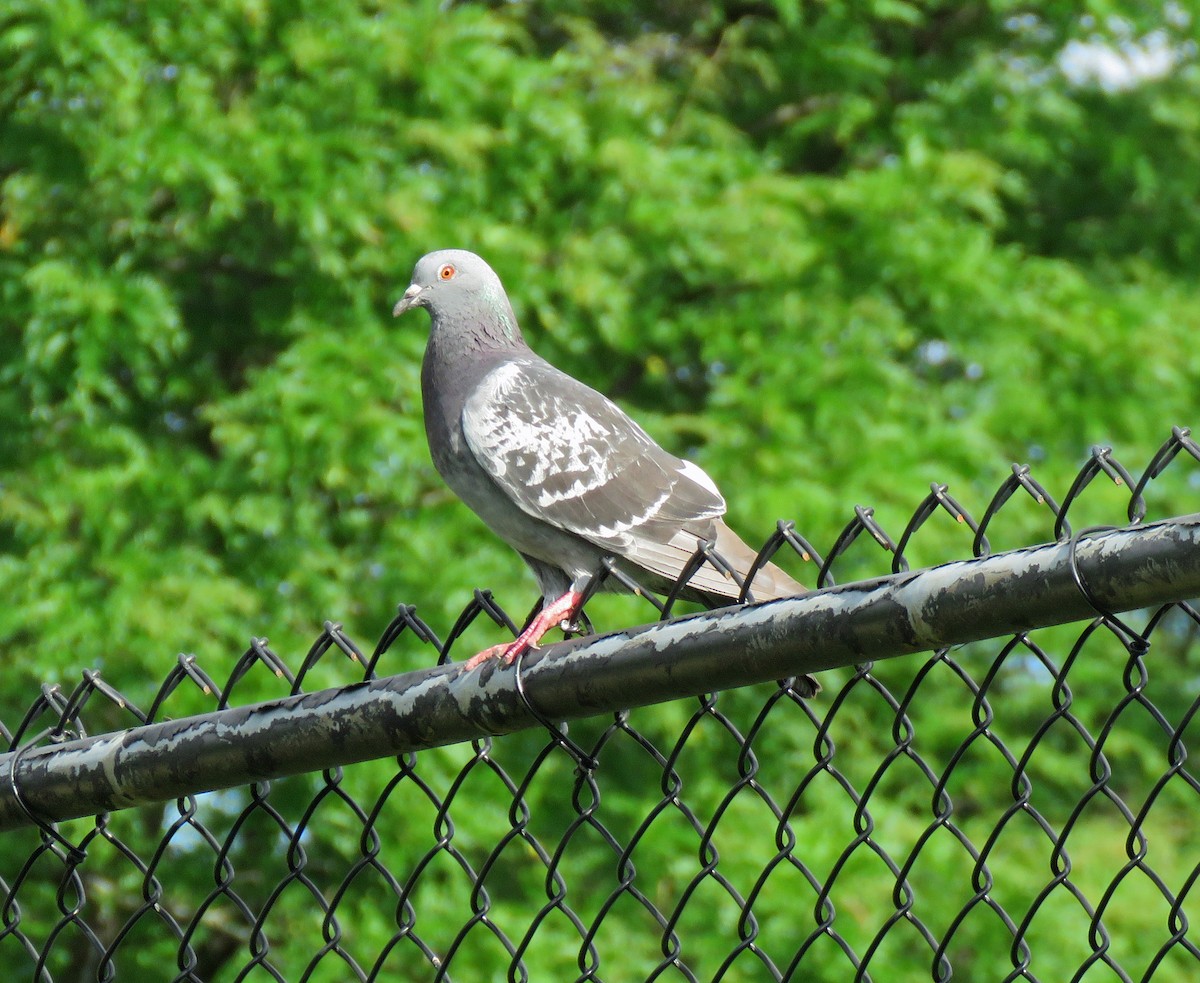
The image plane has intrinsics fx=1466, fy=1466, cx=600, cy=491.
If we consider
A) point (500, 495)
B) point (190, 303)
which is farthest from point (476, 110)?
point (500, 495)

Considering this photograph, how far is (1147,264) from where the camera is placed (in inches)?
297

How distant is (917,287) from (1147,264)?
70.3 inches

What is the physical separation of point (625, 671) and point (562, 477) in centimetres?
171

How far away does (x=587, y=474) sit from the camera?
3260 mm

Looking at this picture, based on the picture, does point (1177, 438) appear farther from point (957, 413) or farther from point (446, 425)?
point (957, 413)

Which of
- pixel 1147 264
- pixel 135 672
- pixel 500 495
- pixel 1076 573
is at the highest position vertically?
pixel 1076 573

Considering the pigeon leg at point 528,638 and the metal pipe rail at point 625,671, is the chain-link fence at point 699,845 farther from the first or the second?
the metal pipe rail at point 625,671

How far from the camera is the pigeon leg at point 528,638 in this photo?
170cm

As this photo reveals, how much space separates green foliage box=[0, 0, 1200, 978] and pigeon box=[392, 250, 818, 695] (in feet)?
6.86

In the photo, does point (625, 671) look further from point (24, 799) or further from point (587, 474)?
point (587, 474)

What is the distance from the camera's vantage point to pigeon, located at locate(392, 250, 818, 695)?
317cm

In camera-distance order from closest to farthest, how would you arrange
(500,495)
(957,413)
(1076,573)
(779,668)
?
(1076,573)
(779,668)
(500,495)
(957,413)

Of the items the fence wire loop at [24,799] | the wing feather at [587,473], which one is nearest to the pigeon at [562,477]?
the wing feather at [587,473]

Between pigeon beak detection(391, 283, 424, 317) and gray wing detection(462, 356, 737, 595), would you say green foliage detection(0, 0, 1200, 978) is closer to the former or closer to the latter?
pigeon beak detection(391, 283, 424, 317)
